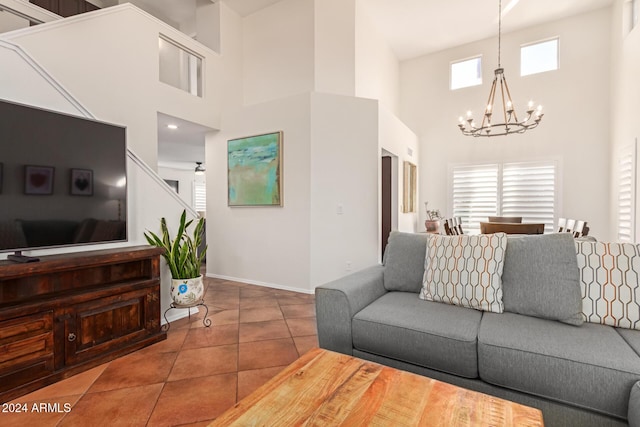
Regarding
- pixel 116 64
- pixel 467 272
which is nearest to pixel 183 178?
pixel 116 64

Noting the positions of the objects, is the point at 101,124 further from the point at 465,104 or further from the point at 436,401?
the point at 465,104

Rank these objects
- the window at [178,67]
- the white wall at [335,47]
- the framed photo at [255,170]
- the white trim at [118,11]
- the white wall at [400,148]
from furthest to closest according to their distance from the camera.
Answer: the window at [178,67] → the white wall at [335,47] → the white wall at [400,148] → the framed photo at [255,170] → the white trim at [118,11]

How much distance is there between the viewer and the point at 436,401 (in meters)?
1.09

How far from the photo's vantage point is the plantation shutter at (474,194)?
607 cm

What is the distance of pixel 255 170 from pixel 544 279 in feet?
12.1

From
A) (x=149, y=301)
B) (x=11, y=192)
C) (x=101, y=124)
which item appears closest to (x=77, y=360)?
(x=149, y=301)

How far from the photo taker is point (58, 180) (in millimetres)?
2117

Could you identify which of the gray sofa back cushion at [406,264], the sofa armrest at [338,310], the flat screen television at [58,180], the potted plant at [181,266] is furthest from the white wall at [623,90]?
the flat screen television at [58,180]

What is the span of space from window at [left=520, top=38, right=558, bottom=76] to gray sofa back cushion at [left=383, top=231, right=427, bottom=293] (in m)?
5.43

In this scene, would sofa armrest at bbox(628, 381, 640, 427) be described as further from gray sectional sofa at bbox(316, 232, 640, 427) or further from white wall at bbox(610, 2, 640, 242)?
white wall at bbox(610, 2, 640, 242)

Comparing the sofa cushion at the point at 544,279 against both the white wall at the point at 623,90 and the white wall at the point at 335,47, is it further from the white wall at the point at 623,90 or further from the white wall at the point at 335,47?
the white wall at the point at 335,47

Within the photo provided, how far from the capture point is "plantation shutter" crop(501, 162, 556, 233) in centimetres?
560

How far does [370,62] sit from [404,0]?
1.03 meters

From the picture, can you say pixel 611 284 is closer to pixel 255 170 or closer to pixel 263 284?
pixel 263 284
